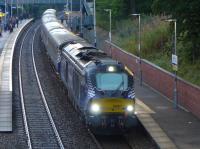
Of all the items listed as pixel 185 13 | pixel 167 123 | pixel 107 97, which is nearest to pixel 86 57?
pixel 107 97

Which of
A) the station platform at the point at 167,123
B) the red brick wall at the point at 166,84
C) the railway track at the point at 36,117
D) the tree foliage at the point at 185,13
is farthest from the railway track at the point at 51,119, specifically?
the tree foliage at the point at 185,13

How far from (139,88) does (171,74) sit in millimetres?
4951

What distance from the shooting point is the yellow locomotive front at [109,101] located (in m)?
22.4

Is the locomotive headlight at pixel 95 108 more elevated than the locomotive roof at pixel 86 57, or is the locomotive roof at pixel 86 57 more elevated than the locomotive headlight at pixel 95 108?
the locomotive roof at pixel 86 57

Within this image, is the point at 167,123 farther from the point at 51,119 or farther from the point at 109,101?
the point at 51,119

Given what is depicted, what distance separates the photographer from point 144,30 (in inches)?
1918

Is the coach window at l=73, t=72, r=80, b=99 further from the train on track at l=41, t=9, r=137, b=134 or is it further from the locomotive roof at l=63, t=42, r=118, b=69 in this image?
the train on track at l=41, t=9, r=137, b=134

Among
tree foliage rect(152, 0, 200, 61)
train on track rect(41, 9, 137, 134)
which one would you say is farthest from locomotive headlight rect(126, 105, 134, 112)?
tree foliage rect(152, 0, 200, 61)

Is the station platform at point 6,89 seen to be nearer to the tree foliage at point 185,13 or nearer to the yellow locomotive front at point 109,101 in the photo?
the yellow locomotive front at point 109,101

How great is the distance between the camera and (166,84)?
3134 cm

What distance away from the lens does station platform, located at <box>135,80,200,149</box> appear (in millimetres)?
21656

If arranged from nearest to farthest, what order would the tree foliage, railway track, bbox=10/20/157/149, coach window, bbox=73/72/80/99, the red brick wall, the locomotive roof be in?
1. railway track, bbox=10/20/157/149
2. the locomotive roof
3. coach window, bbox=73/72/80/99
4. the red brick wall
5. the tree foliage

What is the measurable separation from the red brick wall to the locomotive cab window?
413 centimetres

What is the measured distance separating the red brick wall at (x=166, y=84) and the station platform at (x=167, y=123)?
40 centimetres
